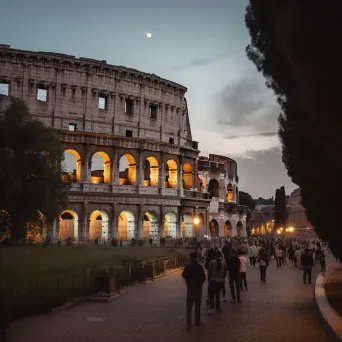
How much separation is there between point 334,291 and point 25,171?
2220 cm

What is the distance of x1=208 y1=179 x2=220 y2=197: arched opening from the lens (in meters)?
67.6

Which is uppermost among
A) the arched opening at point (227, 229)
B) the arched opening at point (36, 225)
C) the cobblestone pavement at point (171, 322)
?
the arched opening at point (227, 229)

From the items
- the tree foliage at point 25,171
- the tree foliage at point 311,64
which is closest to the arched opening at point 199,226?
the tree foliage at point 25,171

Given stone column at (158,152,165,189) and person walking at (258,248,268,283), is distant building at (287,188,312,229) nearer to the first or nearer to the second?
stone column at (158,152,165,189)

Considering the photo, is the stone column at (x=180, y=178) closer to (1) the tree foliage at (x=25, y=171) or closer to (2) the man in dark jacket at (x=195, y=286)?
(1) the tree foliage at (x=25, y=171)

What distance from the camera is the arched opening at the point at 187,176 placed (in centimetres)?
5409

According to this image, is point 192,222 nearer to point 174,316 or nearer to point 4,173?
point 4,173

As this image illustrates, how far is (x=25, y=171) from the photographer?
3141 centimetres

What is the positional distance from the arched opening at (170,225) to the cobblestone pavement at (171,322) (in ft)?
114

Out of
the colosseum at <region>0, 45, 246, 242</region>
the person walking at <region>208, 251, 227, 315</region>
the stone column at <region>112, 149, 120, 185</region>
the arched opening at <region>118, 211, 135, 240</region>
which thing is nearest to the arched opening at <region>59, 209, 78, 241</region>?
the colosseum at <region>0, 45, 246, 242</region>

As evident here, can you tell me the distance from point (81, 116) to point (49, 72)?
5213 mm

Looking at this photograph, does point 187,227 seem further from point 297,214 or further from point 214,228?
point 297,214

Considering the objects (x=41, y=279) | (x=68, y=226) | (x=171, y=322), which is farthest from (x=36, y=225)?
(x=171, y=322)

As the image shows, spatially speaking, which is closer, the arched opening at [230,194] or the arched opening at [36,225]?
the arched opening at [36,225]
